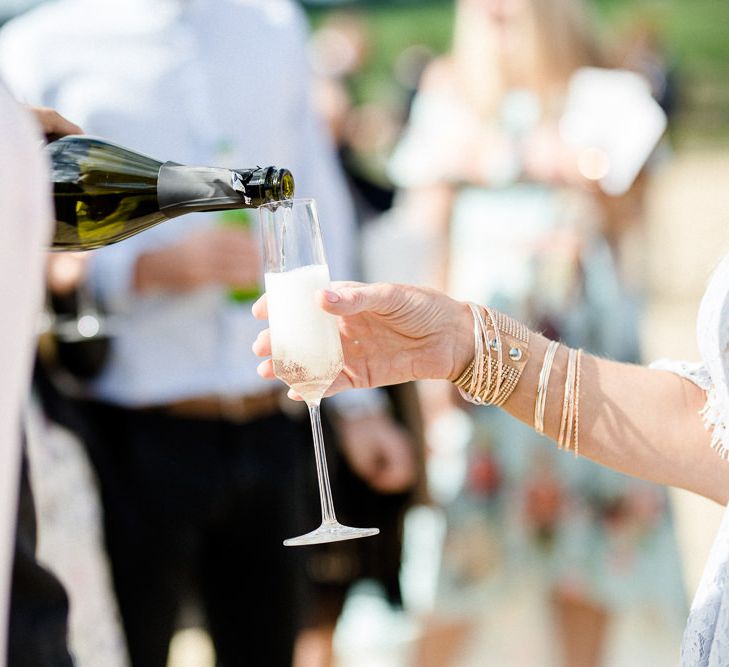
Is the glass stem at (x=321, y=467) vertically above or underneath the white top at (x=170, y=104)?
underneath

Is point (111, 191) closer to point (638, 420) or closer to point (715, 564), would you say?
point (638, 420)

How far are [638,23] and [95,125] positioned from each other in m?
3.78

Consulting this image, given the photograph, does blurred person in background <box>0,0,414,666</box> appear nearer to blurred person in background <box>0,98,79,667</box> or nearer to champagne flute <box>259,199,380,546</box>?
champagne flute <box>259,199,380,546</box>

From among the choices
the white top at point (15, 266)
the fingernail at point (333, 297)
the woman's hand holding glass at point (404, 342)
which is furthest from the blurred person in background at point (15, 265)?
the woman's hand holding glass at point (404, 342)

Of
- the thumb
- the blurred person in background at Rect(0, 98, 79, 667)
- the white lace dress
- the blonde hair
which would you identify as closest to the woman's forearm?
the white lace dress

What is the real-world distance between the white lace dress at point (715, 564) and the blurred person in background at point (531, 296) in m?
2.25

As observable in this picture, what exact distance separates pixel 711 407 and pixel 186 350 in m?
1.37

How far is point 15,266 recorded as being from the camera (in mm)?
715

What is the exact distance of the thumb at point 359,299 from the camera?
52.0 inches

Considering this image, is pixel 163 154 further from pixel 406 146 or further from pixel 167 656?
pixel 406 146

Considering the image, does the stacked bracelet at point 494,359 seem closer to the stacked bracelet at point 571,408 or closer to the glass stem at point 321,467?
the stacked bracelet at point 571,408

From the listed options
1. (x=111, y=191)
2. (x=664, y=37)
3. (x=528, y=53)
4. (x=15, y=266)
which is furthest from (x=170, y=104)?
(x=664, y=37)

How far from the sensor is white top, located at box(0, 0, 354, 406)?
8.11ft

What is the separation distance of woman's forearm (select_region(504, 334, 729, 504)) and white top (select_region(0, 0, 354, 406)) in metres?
1.14
